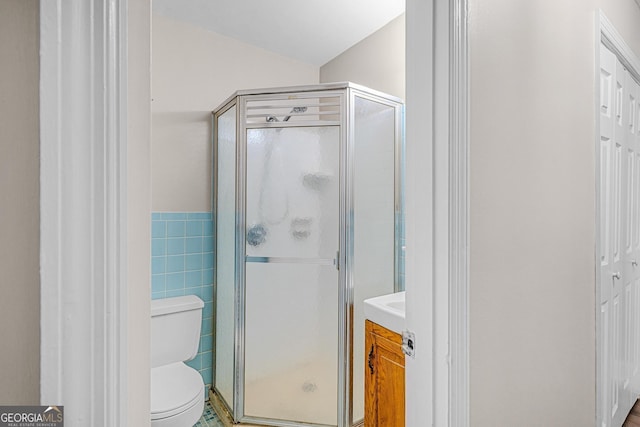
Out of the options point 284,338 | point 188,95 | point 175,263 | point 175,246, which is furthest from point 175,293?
point 188,95

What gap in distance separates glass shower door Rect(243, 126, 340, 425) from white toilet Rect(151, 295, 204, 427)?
327 mm

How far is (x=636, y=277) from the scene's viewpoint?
7.04ft

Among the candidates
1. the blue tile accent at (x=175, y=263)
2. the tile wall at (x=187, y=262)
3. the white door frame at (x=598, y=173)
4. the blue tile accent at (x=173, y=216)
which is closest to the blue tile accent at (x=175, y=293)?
the tile wall at (x=187, y=262)

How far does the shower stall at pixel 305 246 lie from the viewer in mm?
2119

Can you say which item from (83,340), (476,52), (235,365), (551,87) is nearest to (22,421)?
(83,340)

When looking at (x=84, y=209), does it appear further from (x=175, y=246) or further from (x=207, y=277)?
(x=207, y=277)

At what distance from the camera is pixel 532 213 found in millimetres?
1154

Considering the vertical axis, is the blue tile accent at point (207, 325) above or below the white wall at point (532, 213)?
below

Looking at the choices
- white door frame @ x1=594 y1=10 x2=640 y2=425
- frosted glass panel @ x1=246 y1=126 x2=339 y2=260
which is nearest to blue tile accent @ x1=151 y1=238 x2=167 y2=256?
frosted glass panel @ x1=246 y1=126 x2=339 y2=260

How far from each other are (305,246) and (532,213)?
50.3 inches

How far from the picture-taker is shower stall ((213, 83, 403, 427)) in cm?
212

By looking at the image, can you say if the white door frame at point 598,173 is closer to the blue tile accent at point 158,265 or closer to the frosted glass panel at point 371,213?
the frosted glass panel at point 371,213

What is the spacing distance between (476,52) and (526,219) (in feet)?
1.71

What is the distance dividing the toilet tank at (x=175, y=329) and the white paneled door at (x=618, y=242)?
2.04 metres
